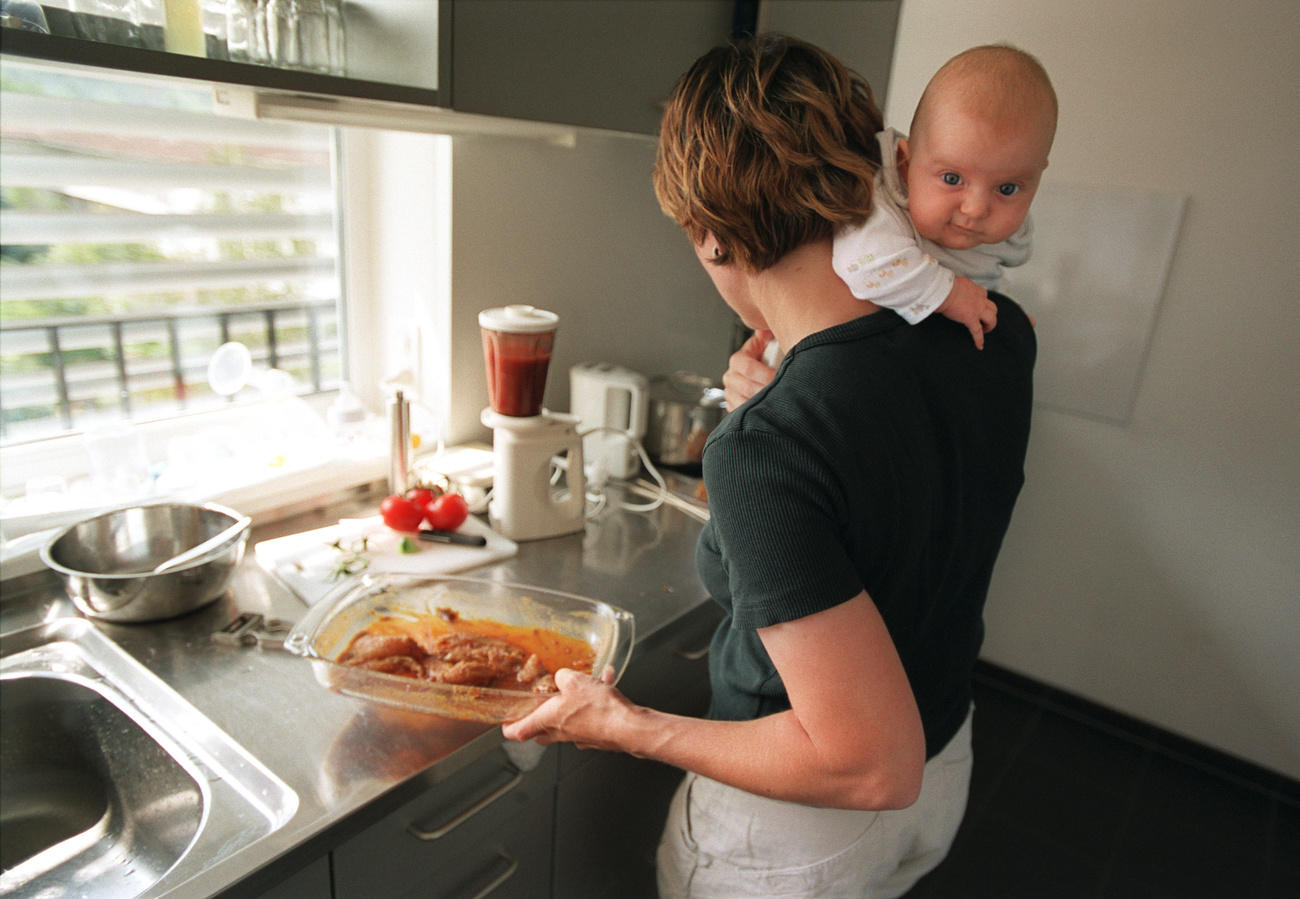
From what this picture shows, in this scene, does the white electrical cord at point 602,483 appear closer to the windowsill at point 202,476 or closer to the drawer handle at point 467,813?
the windowsill at point 202,476

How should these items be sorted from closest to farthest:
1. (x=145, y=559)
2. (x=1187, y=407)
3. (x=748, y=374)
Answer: (x=748, y=374) < (x=145, y=559) < (x=1187, y=407)

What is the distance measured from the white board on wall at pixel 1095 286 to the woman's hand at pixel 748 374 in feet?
4.26

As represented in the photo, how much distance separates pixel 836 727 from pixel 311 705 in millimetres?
676

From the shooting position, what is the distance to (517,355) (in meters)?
1.47

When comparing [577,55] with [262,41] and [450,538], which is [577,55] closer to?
[262,41]

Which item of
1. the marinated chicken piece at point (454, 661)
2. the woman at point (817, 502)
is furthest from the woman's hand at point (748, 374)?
the marinated chicken piece at point (454, 661)

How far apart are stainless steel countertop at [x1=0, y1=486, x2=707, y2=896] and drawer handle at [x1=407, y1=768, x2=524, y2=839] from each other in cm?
6

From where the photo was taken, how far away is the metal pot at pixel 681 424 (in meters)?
1.90

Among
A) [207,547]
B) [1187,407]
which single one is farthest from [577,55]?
[1187,407]

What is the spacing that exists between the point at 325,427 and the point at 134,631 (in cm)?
65

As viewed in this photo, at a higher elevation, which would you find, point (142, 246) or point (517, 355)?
point (142, 246)

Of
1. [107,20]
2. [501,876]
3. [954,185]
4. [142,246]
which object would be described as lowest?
[501,876]

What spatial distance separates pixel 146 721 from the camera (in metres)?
1.02

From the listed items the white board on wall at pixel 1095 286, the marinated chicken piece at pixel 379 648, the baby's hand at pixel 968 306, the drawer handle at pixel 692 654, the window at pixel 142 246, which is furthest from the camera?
the white board on wall at pixel 1095 286
